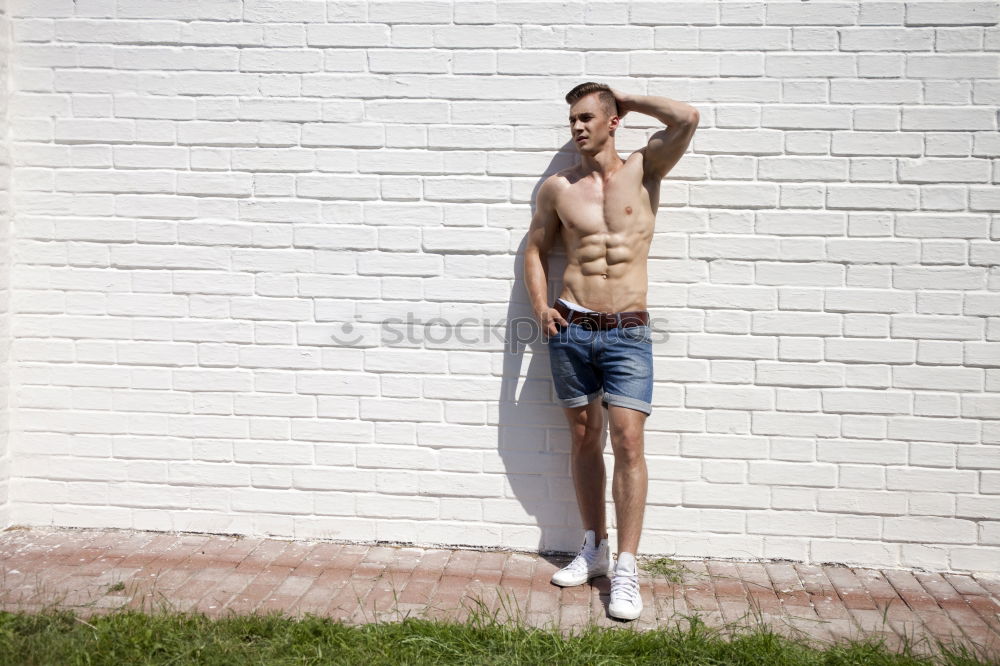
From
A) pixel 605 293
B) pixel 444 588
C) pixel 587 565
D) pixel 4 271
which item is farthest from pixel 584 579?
pixel 4 271

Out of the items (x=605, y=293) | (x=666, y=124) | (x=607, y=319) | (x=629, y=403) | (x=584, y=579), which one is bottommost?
(x=584, y=579)

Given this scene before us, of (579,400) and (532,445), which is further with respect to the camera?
(532,445)

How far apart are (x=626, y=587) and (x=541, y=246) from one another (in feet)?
5.00

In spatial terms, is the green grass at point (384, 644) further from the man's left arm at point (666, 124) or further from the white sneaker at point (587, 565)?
the man's left arm at point (666, 124)

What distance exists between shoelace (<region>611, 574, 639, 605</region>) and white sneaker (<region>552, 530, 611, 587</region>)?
20 centimetres

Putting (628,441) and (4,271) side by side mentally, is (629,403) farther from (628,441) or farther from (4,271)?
(4,271)

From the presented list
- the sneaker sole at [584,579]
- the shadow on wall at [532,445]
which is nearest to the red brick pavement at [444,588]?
the sneaker sole at [584,579]

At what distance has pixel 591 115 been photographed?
11.7 feet

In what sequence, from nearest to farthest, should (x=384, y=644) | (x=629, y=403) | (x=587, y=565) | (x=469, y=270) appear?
(x=384, y=644) → (x=629, y=403) → (x=587, y=565) → (x=469, y=270)

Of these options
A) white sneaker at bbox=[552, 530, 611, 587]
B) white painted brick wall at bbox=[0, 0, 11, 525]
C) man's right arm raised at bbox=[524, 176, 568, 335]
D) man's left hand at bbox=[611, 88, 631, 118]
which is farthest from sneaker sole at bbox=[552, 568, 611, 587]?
white painted brick wall at bbox=[0, 0, 11, 525]

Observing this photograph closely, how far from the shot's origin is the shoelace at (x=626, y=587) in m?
3.33

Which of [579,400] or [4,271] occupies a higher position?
[4,271]

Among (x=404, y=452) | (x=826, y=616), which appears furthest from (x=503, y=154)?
(x=826, y=616)

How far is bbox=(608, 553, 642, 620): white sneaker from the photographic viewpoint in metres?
3.26
